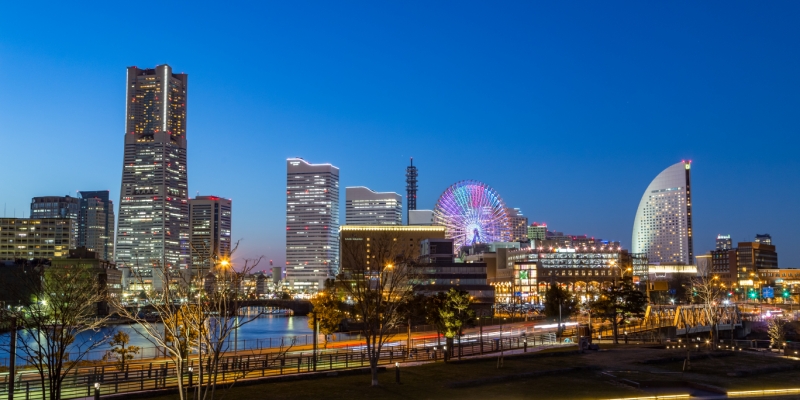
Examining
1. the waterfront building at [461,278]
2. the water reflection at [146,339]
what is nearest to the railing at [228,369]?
the water reflection at [146,339]

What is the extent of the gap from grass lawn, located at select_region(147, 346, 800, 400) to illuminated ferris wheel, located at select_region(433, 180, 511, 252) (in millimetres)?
133455

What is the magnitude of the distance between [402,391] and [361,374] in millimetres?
6800

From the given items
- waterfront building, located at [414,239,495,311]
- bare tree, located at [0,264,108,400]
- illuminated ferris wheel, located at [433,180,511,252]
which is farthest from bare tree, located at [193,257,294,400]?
illuminated ferris wheel, located at [433,180,511,252]

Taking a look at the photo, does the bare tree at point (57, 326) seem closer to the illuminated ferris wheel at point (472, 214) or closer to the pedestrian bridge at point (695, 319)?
the pedestrian bridge at point (695, 319)

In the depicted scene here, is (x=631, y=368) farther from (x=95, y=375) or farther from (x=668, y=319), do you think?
(x=668, y=319)

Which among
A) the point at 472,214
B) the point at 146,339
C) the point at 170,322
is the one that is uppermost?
the point at 472,214

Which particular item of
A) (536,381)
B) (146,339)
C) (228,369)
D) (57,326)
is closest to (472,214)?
(146,339)

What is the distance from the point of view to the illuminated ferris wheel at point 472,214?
18875cm

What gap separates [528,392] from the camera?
1483 inches

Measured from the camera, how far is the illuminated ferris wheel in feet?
619

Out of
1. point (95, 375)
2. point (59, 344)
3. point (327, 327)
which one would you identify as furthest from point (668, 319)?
Result: point (59, 344)

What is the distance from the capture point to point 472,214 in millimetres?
188750

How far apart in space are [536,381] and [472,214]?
147672mm

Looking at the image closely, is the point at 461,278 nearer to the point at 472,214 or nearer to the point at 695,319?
the point at 472,214
